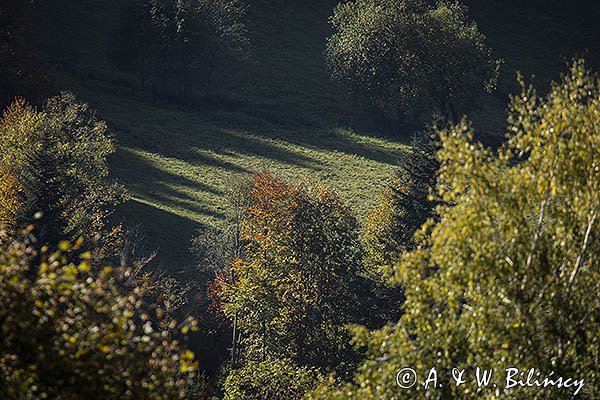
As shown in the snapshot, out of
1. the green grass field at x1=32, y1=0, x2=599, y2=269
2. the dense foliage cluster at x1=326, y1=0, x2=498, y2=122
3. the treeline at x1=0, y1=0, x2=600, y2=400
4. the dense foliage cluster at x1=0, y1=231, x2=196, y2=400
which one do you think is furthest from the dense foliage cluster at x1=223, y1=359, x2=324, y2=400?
the dense foliage cluster at x1=326, y1=0, x2=498, y2=122

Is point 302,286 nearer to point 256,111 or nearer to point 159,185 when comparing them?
point 159,185

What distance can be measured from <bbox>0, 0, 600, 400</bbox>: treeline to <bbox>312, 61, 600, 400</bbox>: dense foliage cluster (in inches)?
1.9

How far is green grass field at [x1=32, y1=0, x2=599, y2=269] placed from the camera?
228 ft

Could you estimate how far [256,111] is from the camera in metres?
97.3

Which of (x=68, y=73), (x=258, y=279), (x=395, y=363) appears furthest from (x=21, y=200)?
(x=68, y=73)

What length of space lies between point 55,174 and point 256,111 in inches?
2125

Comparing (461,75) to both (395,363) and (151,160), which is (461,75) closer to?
(151,160)

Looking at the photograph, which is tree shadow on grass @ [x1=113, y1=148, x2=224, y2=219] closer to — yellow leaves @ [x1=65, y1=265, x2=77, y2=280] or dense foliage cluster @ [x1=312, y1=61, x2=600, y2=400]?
dense foliage cluster @ [x1=312, y1=61, x2=600, y2=400]

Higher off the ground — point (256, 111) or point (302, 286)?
point (256, 111)

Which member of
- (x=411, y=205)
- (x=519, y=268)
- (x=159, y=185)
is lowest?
(x=159, y=185)

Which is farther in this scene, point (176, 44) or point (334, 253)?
point (176, 44)

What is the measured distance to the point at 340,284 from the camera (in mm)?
46594

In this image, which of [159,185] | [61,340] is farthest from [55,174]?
[61,340]

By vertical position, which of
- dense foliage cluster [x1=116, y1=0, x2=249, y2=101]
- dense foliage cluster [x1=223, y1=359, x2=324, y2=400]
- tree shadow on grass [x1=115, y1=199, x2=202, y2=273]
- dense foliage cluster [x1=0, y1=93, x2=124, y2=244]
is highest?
dense foliage cluster [x1=116, y1=0, x2=249, y2=101]
